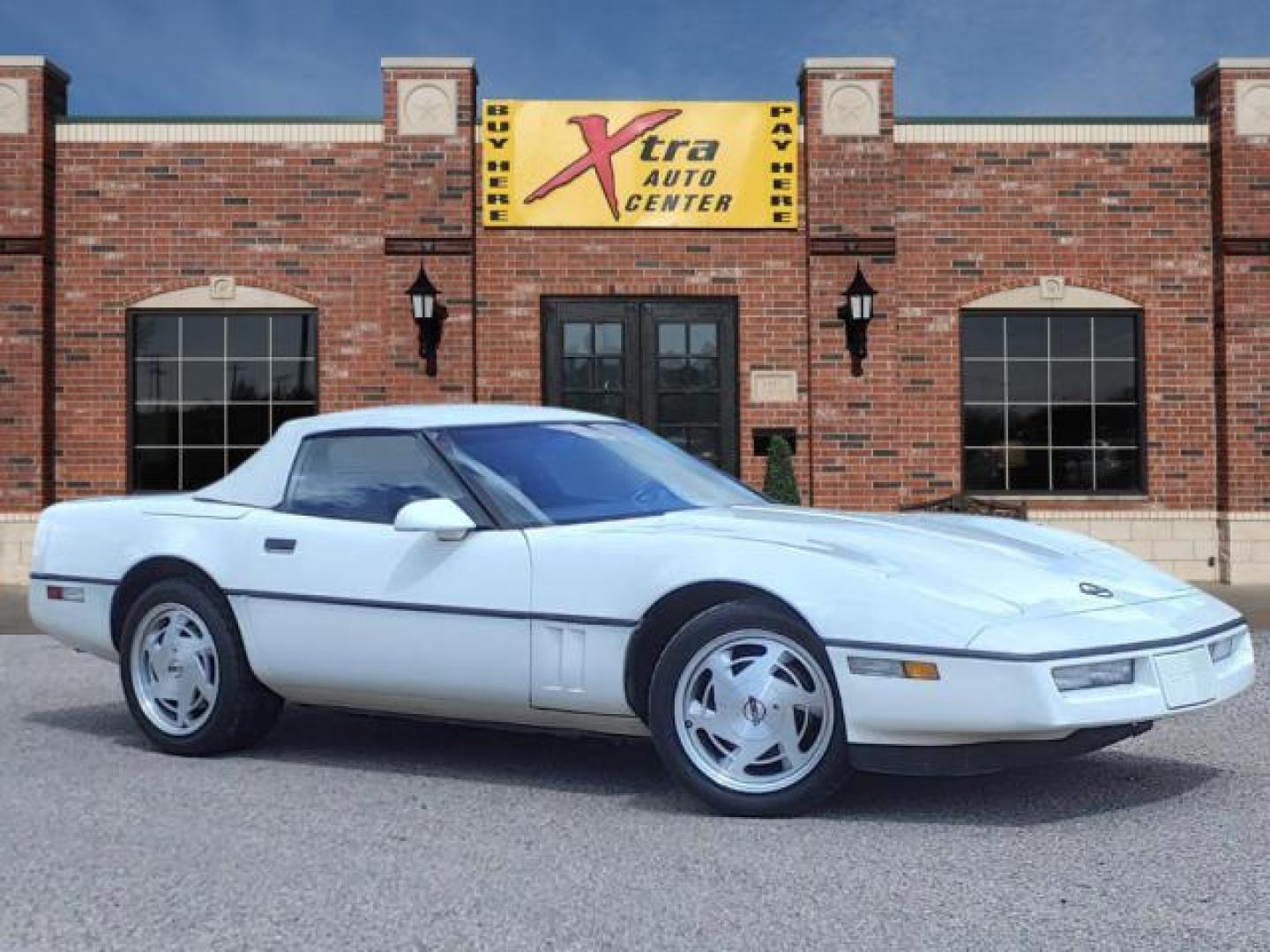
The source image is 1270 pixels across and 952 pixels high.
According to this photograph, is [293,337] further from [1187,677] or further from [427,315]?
[1187,677]

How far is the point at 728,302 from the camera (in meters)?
16.2

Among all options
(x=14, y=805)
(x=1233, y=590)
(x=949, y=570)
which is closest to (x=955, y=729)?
(x=949, y=570)

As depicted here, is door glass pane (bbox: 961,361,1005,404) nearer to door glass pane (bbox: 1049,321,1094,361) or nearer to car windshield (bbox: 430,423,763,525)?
door glass pane (bbox: 1049,321,1094,361)

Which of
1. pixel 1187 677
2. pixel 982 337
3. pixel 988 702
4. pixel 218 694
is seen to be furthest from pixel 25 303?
pixel 1187 677

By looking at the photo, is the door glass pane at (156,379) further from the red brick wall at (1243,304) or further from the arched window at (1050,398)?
the red brick wall at (1243,304)

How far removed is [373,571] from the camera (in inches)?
220

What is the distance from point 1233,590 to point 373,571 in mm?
11867

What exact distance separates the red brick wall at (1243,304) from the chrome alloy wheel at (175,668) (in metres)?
12.9

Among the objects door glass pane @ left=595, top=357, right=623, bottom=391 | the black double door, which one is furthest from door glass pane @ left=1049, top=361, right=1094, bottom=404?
door glass pane @ left=595, top=357, right=623, bottom=391

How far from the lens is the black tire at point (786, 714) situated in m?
4.70

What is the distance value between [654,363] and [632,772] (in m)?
10.7

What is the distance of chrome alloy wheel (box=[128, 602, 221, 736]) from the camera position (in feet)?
20.0

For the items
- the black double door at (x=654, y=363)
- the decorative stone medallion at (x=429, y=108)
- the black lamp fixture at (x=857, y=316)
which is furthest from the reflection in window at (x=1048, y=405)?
the decorative stone medallion at (x=429, y=108)

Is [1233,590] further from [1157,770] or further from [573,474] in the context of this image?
[573,474]
